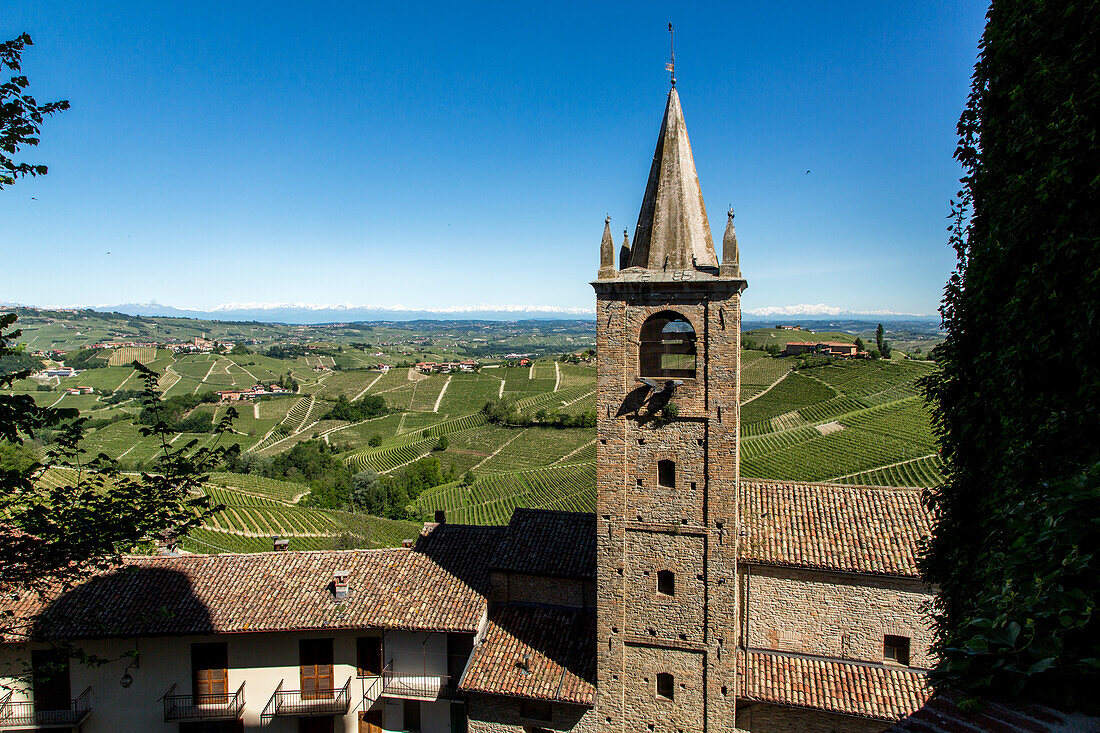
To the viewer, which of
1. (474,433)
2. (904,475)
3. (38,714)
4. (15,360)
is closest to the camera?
(38,714)

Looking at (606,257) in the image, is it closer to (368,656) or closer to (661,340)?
(661,340)

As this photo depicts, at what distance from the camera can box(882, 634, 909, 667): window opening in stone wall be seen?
1571 centimetres

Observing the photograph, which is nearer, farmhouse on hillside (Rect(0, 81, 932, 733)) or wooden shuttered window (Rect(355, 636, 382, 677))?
farmhouse on hillside (Rect(0, 81, 932, 733))

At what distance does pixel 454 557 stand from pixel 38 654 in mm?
11949

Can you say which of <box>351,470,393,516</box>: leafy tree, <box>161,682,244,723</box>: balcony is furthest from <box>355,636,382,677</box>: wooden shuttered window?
<box>351,470,393,516</box>: leafy tree

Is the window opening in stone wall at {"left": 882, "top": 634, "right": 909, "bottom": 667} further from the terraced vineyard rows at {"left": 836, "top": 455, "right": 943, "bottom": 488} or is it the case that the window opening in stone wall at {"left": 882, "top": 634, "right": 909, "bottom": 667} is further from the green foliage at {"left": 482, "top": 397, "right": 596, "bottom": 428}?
the green foliage at {"left": 482, "top": 397, "right": 596, "bottom": 428}

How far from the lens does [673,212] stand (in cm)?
1486

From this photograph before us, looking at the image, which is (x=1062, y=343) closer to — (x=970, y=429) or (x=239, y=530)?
(x=970, y=429)

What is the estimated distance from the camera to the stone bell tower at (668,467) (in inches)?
571

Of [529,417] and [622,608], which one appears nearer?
[622,608]

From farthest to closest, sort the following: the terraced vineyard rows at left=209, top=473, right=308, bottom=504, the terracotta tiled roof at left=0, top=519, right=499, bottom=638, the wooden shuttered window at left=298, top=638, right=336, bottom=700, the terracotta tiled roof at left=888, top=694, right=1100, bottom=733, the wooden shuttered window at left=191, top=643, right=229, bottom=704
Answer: the terraced vineyard rows at left=209, top=473, right=308, bottom=504 < the wooden shuttered window at left=298, top=638, right=336, bottom=700 < the wooden shuttered window at left=191, top=643, right=229, bottom=704 < the terracotta tiled roof at left=0, top=519, right=499, bottom=638 < the terracotta tiled roof at left=888, top=694, right=1100, bottom=733

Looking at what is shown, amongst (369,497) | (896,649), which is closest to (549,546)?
(896,649)

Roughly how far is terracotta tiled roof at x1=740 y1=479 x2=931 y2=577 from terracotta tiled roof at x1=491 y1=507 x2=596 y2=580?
4584mm

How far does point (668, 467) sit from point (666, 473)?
171mm
